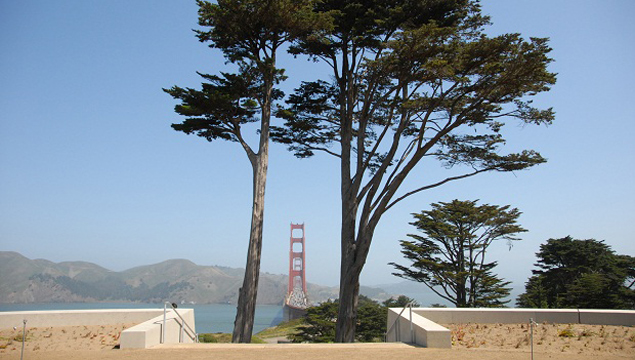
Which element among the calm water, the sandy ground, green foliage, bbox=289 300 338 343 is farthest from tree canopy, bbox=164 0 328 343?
the calm water

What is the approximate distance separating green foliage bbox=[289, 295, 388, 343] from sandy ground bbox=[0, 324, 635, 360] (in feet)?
36.3

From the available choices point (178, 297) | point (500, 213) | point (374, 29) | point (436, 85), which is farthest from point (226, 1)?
point (178, 297)

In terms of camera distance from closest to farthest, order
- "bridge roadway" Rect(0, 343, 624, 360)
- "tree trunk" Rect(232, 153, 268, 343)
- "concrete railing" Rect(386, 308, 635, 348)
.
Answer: "bridge roadway" Rect(0, 343, 624, 360) → "concrete railing" Rect(386, 308, 635, 348) → "tree trunk" Rect(232, 153, 268, 343)

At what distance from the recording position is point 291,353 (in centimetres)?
548

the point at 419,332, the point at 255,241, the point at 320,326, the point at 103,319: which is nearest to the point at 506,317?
the point at 419,332

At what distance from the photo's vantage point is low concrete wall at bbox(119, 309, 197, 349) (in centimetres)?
579

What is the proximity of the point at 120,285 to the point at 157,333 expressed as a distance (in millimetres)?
156514

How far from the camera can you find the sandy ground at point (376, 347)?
5320mm

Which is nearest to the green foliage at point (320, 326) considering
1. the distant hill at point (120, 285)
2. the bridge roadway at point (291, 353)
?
the bridge roadway at point (291, 353)

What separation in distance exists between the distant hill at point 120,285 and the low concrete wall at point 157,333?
112441mm

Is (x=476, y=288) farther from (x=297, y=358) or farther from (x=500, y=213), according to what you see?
(x=297, y=358)

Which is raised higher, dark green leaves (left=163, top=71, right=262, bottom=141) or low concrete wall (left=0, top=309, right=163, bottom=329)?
dark green leaves (left=163, top=71, right=262, bottom=141)

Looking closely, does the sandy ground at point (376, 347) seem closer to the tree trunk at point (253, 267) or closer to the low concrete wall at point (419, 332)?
the low concrete wall at point (419, 332)

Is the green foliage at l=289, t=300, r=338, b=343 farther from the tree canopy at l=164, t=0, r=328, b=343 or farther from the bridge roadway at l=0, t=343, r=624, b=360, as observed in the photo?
the bridge roadway at l=0, t=343, r=624, b=360
